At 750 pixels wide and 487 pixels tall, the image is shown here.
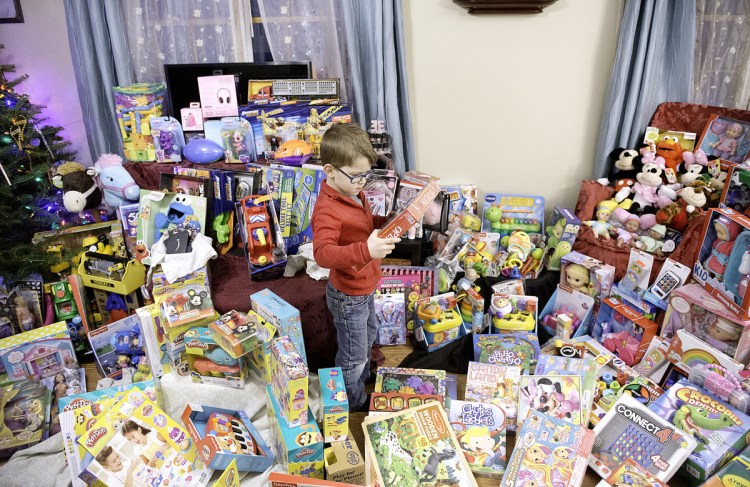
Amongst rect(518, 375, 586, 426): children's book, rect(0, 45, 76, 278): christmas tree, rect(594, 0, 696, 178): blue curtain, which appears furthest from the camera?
rect(594, 0, 696, 178): blue curtain

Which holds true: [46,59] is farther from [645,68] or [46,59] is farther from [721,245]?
[721,245]

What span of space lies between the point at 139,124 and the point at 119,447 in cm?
175

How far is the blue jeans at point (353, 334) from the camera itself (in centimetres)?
193

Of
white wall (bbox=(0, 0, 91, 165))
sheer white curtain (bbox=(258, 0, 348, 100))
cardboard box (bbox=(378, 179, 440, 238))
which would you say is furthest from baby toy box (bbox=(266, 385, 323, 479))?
white wall (bbox=(0, 0, 91, 165))

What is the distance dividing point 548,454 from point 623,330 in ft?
3.08

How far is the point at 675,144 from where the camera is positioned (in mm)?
2787

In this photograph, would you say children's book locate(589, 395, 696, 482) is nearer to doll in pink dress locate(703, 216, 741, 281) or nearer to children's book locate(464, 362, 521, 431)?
children's book locate(464, 362, 521, 431)

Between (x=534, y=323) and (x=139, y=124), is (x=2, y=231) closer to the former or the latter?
(x=139, y=124)

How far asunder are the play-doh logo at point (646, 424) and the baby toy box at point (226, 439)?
132 cm

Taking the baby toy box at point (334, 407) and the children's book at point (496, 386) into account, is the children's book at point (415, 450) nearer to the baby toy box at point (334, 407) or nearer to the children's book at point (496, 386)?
the baby toy box at point (334, 407)

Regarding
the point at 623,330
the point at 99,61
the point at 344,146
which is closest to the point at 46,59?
the point at 99,61

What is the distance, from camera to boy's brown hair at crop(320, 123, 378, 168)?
167 cm

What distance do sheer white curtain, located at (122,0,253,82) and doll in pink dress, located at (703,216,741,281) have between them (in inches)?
102

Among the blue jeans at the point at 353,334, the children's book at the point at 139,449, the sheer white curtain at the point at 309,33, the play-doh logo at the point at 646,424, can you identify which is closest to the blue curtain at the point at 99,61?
the sheer white curtain at the point at 309,33
